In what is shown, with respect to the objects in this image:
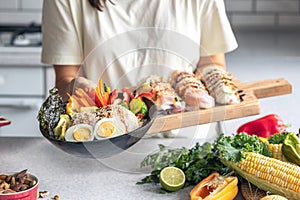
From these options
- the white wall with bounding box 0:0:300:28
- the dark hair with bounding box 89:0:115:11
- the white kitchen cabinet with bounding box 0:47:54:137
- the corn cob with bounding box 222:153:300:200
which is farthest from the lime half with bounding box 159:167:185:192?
the white wall with bounding box 0:0:300:28

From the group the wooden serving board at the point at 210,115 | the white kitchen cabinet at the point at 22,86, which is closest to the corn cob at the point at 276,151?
the wooden serving board at the point at 210,115

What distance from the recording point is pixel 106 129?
4.90 feet

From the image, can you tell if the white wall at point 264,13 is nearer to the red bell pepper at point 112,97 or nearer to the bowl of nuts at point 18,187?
the red bell pepper at point 112,97

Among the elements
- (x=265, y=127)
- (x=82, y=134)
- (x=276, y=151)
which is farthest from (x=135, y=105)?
(x=265, y=127)

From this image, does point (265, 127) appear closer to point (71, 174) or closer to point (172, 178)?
point (172, 178)

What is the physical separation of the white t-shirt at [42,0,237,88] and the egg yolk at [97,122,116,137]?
514 mm

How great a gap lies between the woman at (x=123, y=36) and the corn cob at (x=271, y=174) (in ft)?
1.88

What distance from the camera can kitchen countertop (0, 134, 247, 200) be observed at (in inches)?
60.6

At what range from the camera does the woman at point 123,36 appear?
2.01 metres

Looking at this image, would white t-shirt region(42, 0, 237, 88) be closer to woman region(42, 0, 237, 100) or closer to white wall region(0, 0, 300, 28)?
woman region(42, 0, 237, 100)

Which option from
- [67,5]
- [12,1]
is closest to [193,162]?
[67,5]

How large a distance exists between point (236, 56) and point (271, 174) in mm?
1673

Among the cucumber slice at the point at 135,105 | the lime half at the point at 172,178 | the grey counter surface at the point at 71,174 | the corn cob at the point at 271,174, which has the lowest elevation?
the grey counter surface at the point at 71,174

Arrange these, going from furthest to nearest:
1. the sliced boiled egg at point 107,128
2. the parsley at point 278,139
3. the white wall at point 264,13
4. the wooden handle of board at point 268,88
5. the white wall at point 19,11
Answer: the white wall at point 264,13 < the white wall at point 19,11 < the wooden handle of board at point 268,88 < the parsley at point 278,139 < the sliced boiled egg at point 107,128
